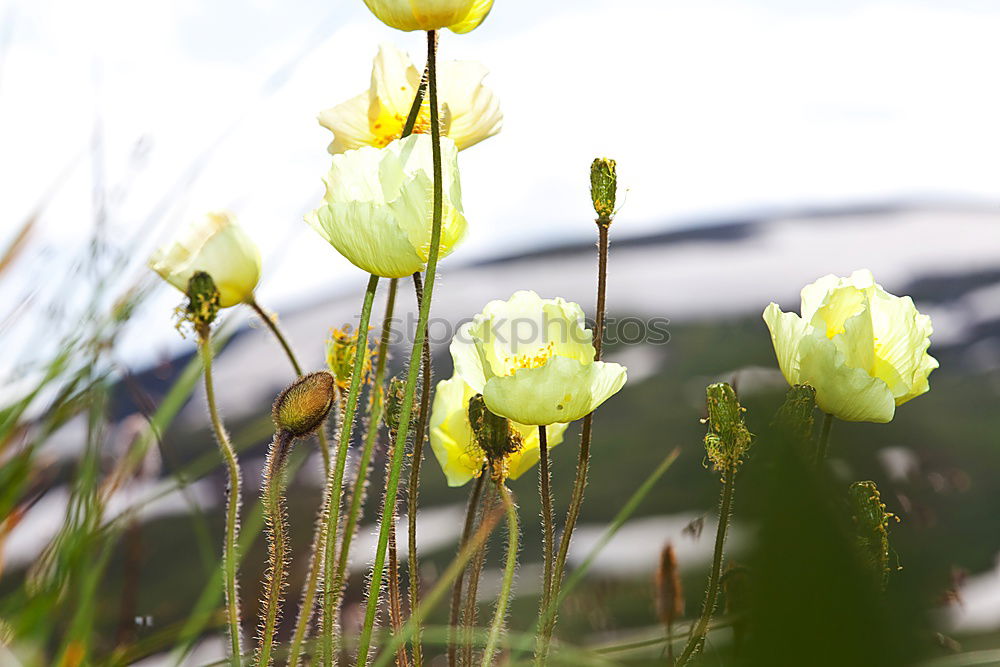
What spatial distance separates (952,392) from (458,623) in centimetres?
90

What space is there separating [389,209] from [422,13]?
7 cm

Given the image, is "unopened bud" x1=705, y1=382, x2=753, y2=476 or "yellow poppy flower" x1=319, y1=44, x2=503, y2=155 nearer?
"unopened bud" x1=705, y1=382, x2=753, y2=476

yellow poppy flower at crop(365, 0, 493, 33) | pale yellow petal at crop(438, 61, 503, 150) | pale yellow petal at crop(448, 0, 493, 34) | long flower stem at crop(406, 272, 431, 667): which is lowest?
long flower stem at crop(406, 272, 431, 667)

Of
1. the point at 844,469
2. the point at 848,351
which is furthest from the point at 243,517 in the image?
the point at 844,469

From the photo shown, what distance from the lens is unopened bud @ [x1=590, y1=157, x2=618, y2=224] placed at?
361 millimetres

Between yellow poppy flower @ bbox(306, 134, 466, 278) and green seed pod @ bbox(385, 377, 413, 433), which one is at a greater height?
yellow poppy flower @ bbox(306, 134, 466, 278)

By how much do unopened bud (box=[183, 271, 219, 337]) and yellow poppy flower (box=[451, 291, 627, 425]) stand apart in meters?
0.09

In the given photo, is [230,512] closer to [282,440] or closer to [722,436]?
[282,440]

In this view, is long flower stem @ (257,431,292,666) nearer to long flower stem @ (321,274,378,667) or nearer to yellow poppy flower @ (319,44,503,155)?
long flower stem @ (321,274,378,667)

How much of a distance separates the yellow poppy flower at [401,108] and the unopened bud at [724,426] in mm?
177

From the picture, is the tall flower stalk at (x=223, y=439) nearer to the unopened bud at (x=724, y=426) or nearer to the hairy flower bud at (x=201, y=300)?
the hairy flower bud at (x=201, y=300)

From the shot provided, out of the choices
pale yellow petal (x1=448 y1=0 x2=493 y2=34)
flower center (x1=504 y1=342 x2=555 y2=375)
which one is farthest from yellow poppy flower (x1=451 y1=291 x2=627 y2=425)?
pale yellow petal (x1=448 y1=0 x2=493 y2=34)

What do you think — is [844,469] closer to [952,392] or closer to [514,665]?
[514,665]

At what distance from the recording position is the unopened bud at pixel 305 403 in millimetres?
322
